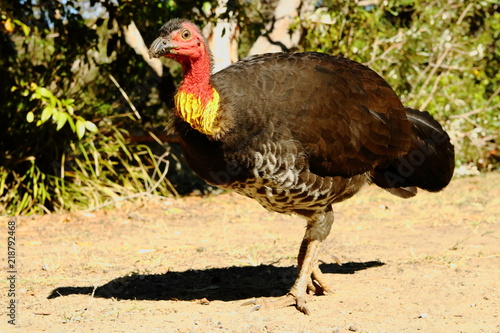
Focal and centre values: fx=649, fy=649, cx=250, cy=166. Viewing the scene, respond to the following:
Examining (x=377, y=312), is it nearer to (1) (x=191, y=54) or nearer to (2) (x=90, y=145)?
(1) (x=191, y=54)

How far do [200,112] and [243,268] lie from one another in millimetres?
1743

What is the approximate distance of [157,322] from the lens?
3.47 m

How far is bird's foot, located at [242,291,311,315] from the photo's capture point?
3881mm

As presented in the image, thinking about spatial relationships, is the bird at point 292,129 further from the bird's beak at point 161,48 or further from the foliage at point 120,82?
the foliage at point 120,82

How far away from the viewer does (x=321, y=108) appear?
12.5 feet

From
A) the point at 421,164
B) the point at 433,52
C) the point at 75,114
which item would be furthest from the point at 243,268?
the point at 433,52

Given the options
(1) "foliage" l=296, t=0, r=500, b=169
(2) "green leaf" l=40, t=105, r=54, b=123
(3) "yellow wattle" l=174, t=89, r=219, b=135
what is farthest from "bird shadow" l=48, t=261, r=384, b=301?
(1) "foliage" l=296, t=0, r=500, b=169

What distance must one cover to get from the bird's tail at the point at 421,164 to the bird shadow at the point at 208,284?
2.28 feet

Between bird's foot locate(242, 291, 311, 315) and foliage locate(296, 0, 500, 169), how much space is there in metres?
4.49

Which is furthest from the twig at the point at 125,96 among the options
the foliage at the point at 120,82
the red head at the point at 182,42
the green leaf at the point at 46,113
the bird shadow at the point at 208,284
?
the red head at the point at 182,42

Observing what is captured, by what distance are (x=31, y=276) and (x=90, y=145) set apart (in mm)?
3257

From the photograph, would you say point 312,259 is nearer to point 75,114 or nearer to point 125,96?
point 75,114

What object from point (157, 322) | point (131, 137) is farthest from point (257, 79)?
point (131, 137)

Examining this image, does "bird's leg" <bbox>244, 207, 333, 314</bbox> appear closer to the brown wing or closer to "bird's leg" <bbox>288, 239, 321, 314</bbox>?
"bird's leg" <bbox>288, 239, 321, 314</bbox>
